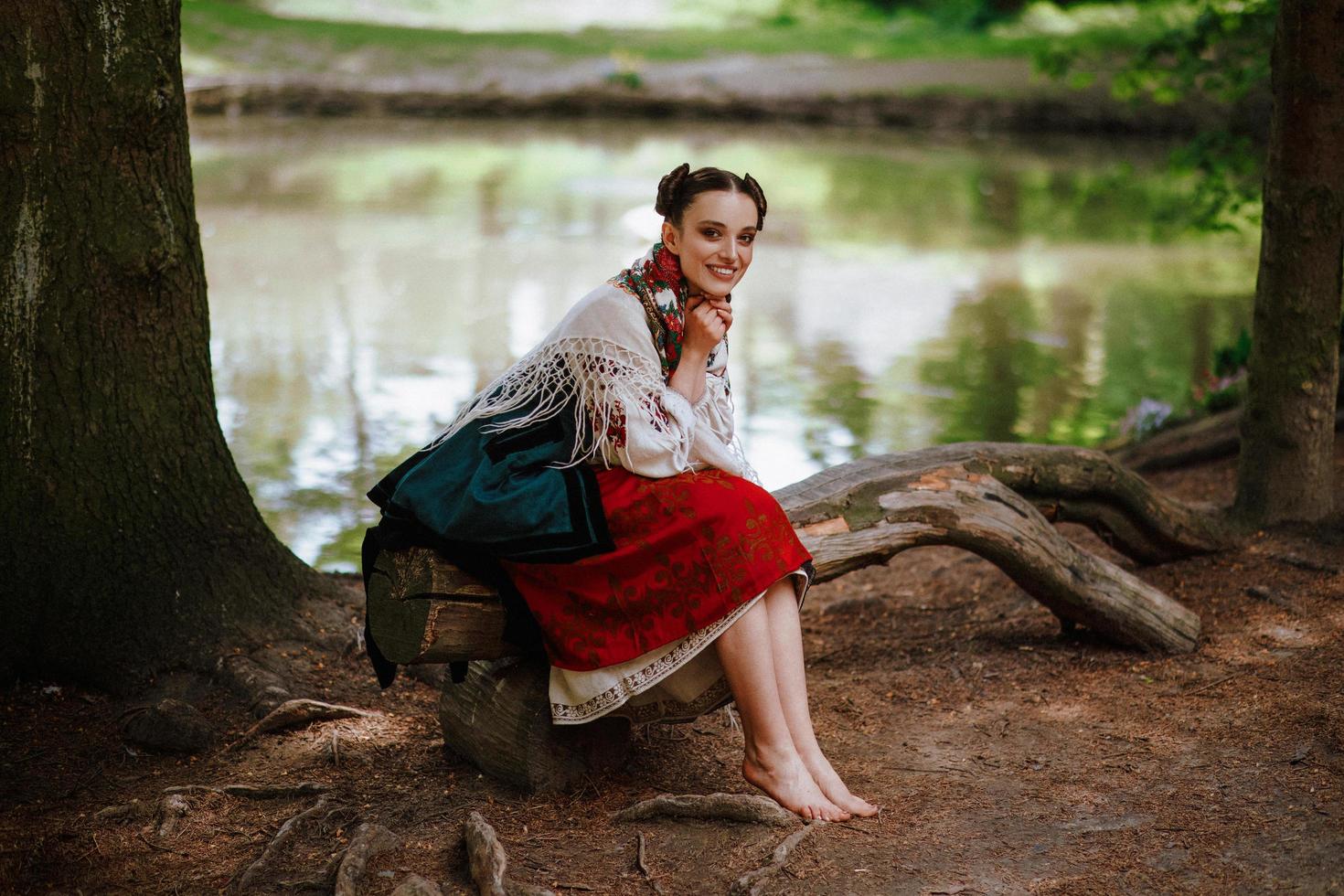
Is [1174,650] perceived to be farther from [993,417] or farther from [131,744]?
[993,417]

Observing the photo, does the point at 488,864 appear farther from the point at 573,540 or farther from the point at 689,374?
the point at 689,374

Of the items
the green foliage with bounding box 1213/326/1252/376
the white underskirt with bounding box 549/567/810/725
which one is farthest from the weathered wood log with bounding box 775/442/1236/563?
the green foliage with bounding box 1213/326/1252/376

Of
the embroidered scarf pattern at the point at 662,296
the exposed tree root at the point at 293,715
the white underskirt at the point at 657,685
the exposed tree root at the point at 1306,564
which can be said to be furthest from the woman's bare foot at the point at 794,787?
the exposed tree root at the point at 1306,564

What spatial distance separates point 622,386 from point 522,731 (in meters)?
0.88

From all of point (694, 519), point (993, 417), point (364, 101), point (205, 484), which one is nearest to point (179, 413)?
point (205, 484)

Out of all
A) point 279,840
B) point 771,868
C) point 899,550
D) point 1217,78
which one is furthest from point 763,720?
point 1217,78

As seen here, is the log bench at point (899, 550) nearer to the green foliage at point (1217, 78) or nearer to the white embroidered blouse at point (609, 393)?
the white embroidered blouse at point (609, 393)

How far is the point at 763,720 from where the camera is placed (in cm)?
315

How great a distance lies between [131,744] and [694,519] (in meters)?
1.61

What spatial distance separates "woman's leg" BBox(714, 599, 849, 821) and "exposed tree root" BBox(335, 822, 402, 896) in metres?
0.83

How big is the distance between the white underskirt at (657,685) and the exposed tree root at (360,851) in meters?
0.46

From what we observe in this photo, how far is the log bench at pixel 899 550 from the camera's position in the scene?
319 cm

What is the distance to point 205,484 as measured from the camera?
3.88 metres

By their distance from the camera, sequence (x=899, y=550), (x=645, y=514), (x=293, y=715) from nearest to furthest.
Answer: (x=645, y=514) < (x=293, y=715) < (x=899, y=550)
